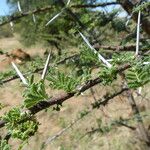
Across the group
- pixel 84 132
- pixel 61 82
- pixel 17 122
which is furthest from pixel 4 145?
→ pixel 84 132

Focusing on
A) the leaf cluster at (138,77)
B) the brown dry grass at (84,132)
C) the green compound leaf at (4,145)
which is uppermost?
the green compound leaf at (4,145)

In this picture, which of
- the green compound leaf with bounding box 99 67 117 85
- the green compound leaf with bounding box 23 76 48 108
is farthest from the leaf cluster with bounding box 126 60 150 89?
the green compound leaf with bounding box 23 76 48 108

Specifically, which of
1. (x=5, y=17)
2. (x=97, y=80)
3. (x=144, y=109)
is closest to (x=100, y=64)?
(x=97, y=80)

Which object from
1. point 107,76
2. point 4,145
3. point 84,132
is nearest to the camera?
point 4,145

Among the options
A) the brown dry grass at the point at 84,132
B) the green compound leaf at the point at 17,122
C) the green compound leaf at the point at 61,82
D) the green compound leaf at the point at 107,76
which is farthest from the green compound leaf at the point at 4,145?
the brown dry grass at the point at 84,132

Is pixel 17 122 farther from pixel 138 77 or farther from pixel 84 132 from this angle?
pixel 84 132

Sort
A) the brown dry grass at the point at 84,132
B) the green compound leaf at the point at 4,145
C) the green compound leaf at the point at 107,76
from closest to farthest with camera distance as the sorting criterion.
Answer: the green compound leaf at the point at 4,145 < the green compound leaf at the point at 107,76 < the brown dry grass at the point at 84,132

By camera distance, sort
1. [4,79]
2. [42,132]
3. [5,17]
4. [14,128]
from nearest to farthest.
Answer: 1. [14,128]
2. [4,79]
3. [5,17]
4. [42,132]

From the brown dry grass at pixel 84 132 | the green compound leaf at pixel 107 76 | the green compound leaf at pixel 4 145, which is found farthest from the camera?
the brown dry grass at pixel 84 132

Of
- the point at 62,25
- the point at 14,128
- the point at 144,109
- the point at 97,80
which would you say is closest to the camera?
the point at 14,128

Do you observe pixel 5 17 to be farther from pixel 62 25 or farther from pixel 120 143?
pixel 62 25

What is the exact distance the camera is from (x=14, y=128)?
1.29m

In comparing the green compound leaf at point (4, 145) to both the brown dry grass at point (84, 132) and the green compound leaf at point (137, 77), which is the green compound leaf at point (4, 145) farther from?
the brown dry grass at point (84, 132)

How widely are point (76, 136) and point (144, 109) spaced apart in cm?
244
